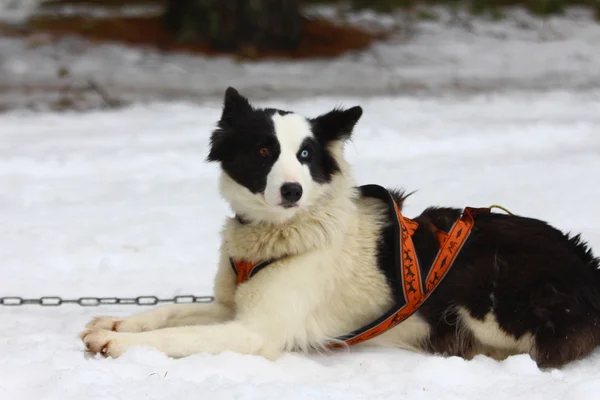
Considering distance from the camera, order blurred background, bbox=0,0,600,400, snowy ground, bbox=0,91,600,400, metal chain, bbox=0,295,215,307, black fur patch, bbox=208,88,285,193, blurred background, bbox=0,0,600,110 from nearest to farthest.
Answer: snowy ground, bbox=0,91,600,400 < blurred background, bbox=0,0,600,400 < black fur patch, bbox=208,88,285,193 < metal chain, bbox=0,295,215,307 < blurred background, bbox=0,0,600,110

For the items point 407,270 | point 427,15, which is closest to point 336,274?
point 407,270

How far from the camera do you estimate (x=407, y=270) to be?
3.71m

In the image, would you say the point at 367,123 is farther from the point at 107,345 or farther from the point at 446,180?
the point at 107,345

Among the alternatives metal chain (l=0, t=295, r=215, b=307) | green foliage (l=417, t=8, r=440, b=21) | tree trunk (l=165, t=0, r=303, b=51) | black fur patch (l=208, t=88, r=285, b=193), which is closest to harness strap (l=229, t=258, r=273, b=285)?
black fur patch (l=208, t=88, r=285, b=193)

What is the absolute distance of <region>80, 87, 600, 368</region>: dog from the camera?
359 cm

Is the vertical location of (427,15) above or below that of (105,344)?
above

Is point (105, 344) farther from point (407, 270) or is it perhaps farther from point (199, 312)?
point (407, 270)

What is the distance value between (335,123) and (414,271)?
853mm

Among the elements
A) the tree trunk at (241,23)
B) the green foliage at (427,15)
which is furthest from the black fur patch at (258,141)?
the green foliage at (427,15)

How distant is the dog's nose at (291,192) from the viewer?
3521 millimetres

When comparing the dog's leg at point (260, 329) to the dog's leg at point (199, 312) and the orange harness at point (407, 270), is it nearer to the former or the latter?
the orange harness at point (407, 270)

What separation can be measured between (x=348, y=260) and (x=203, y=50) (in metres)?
11.3

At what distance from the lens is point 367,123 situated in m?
9.40

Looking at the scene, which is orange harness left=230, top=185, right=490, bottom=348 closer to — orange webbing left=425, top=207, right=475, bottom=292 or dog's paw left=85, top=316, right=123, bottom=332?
orange webbing left=425, top=207, right=475, bottom=292
